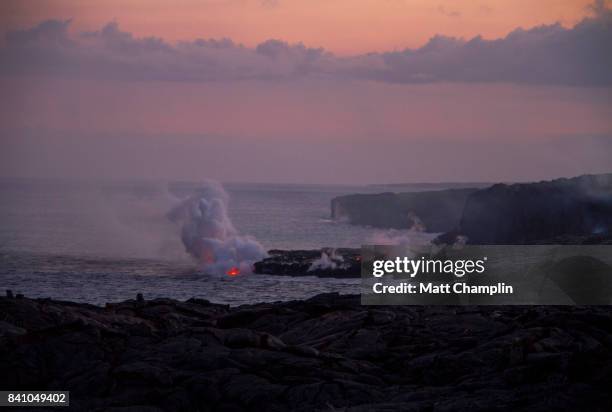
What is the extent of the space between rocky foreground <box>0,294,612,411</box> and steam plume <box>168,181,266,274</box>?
2810 inches

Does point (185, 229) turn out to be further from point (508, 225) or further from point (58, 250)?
point (508, 225)

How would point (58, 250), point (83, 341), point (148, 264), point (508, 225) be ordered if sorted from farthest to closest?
point (58, 250)
point (508, 225)
point (148, 264)
point (83, 341)

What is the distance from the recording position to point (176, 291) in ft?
310

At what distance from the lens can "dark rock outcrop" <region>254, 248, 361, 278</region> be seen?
10838cm

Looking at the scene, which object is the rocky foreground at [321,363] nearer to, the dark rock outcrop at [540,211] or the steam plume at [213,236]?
the steam plume at [213,236]

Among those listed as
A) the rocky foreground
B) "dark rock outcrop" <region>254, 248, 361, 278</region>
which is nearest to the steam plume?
"dark rock outcrop" <region>254, 248, 361, 278</region>

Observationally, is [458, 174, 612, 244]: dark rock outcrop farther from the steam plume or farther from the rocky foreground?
the rocky foreground

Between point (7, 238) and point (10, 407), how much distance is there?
482 feet

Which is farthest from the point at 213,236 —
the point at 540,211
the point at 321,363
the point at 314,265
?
the point at 321,363

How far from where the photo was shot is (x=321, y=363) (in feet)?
110

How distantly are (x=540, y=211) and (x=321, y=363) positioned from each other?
99.8 metres

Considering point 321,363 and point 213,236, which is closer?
point 321,363

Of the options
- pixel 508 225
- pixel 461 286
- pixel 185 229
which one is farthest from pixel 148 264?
pixel 461 286

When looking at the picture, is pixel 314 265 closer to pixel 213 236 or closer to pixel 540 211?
pixel 213 236
